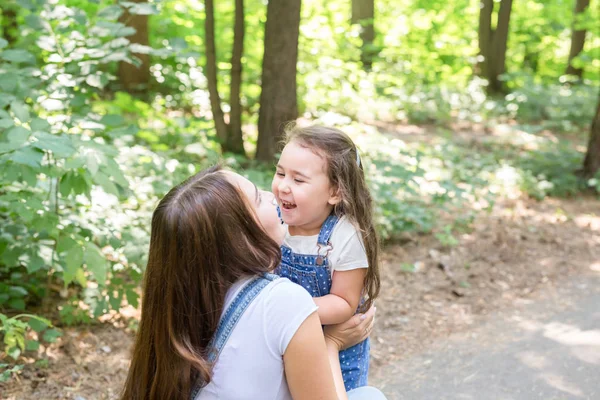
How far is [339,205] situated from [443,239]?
3.68 metres

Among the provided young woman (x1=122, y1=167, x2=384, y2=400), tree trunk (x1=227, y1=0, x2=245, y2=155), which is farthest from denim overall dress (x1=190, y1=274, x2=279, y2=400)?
tree trunk (x1=227, y1=0, x2=245, y2=155)

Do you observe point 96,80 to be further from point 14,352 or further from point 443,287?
point 443,287

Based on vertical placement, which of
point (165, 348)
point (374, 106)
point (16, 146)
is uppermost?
point (16, 146)

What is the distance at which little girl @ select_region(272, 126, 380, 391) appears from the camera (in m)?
2.31

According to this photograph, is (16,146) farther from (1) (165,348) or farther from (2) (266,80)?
(2) (266,80)

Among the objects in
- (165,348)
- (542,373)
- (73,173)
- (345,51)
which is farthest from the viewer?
(345,51)

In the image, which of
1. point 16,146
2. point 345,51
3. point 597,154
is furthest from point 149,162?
point 345,51

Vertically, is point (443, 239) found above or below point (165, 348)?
below

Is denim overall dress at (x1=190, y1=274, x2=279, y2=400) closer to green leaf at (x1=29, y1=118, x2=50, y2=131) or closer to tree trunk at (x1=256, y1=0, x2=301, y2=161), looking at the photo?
A: green leaf at (x1=29, y1=118, x2=50, y2=131)

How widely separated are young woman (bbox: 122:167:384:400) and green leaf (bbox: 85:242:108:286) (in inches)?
58.6

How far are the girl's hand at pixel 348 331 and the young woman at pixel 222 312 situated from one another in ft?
1.91

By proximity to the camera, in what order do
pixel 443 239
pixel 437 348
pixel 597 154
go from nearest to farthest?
pixel 437 348
pixel 443 239
pixel 597 154

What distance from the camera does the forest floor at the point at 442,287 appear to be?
11.5 feet

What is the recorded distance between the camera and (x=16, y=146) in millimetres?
2748
